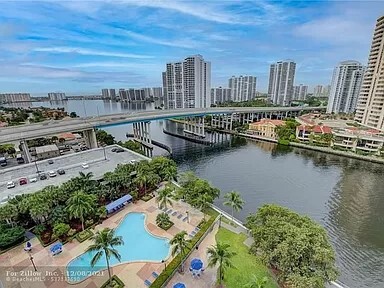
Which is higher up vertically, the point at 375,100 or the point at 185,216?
the point at 375,100

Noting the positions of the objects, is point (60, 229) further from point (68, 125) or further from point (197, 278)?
point (68, 125)

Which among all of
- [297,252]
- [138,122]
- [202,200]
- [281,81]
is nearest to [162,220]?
[202,200]

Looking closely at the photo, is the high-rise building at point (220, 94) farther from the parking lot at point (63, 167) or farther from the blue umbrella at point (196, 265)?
the blue umbrella at point (196, 265)

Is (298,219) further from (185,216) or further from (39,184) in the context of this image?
(39,184)

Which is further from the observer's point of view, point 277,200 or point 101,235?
point 277,200

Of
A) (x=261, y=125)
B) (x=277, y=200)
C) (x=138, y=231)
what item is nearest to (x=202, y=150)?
(x=261, y=125)

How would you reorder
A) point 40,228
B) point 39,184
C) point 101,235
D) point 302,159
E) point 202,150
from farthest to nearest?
1. point 202,150
2. point 302,159
3. point 39,184
4. point 40,228
5. point 101,235

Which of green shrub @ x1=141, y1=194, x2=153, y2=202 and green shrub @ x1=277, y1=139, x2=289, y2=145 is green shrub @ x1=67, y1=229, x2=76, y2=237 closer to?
green shrub @ x1=141, y1=194, x2=153, y2=202
